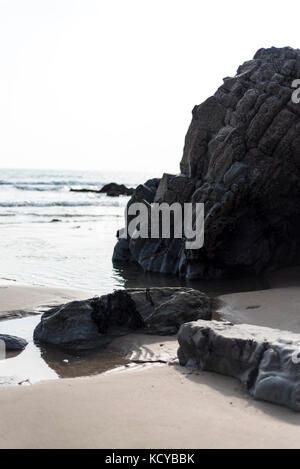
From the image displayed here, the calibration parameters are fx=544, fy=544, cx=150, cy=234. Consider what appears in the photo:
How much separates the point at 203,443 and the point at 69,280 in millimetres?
10115

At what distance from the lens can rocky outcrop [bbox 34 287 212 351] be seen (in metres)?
8.56

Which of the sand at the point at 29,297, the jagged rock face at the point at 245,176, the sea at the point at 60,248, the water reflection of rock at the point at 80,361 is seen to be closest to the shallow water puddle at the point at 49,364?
the water reflection of rock at the point at 80,361

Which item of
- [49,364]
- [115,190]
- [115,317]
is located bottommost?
[49,364]

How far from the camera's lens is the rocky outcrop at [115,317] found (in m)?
8.56

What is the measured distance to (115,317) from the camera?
8.94 meters

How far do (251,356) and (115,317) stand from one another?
11.1 ft

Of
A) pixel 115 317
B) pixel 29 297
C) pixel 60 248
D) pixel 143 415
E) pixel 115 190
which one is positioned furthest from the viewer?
pixel 115 190

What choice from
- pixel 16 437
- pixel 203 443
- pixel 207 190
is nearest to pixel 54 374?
pixel 16 437

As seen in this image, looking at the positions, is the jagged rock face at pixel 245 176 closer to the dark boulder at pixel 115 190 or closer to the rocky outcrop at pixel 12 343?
the rocky outcrop at pixel 12 343

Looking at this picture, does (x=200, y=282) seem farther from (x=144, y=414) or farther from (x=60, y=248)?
(x=144, y=414)

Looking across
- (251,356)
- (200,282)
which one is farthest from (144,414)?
(200,282)

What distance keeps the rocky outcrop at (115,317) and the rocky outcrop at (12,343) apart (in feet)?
1.27

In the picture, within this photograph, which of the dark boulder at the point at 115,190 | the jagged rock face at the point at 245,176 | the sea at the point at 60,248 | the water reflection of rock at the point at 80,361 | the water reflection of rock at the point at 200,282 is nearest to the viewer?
the water reflection of rock at the point at 80,361

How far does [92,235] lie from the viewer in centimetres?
2542
